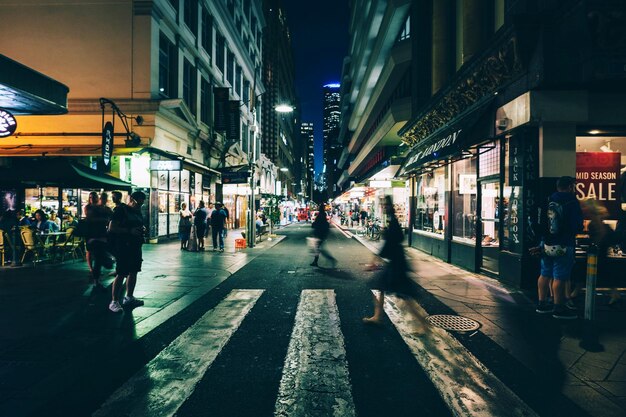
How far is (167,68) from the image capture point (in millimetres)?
20047

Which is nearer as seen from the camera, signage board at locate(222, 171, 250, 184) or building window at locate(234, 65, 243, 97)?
signage board at locate(222, 171, 250, 184)

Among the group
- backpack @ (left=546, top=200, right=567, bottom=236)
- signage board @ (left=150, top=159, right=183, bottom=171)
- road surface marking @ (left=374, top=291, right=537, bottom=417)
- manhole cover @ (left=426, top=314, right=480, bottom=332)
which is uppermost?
signage board @ (left=150, top=159, right=183, bottom=171)

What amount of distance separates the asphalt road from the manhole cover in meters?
0.80

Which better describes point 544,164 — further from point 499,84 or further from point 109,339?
point 109,339

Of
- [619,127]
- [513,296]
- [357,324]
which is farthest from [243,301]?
[619,127]

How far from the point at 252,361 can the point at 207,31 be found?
26561 millimetres

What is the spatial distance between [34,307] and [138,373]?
3.85 m

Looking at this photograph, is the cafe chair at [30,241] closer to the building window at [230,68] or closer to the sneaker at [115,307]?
the sneaker at [115,307]

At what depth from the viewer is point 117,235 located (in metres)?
6.28

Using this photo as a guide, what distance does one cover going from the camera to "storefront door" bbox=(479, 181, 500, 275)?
32.7 feet

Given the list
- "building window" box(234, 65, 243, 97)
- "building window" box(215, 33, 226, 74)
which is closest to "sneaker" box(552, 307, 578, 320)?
"building window" box(215, 33, 226, 74)

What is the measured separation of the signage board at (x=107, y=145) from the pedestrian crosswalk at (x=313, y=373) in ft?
38.8

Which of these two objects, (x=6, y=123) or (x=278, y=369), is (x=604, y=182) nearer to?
(x=278, y=369)

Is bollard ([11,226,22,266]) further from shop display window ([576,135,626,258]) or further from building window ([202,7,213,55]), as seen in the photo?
building window ([202,7,213,55])
